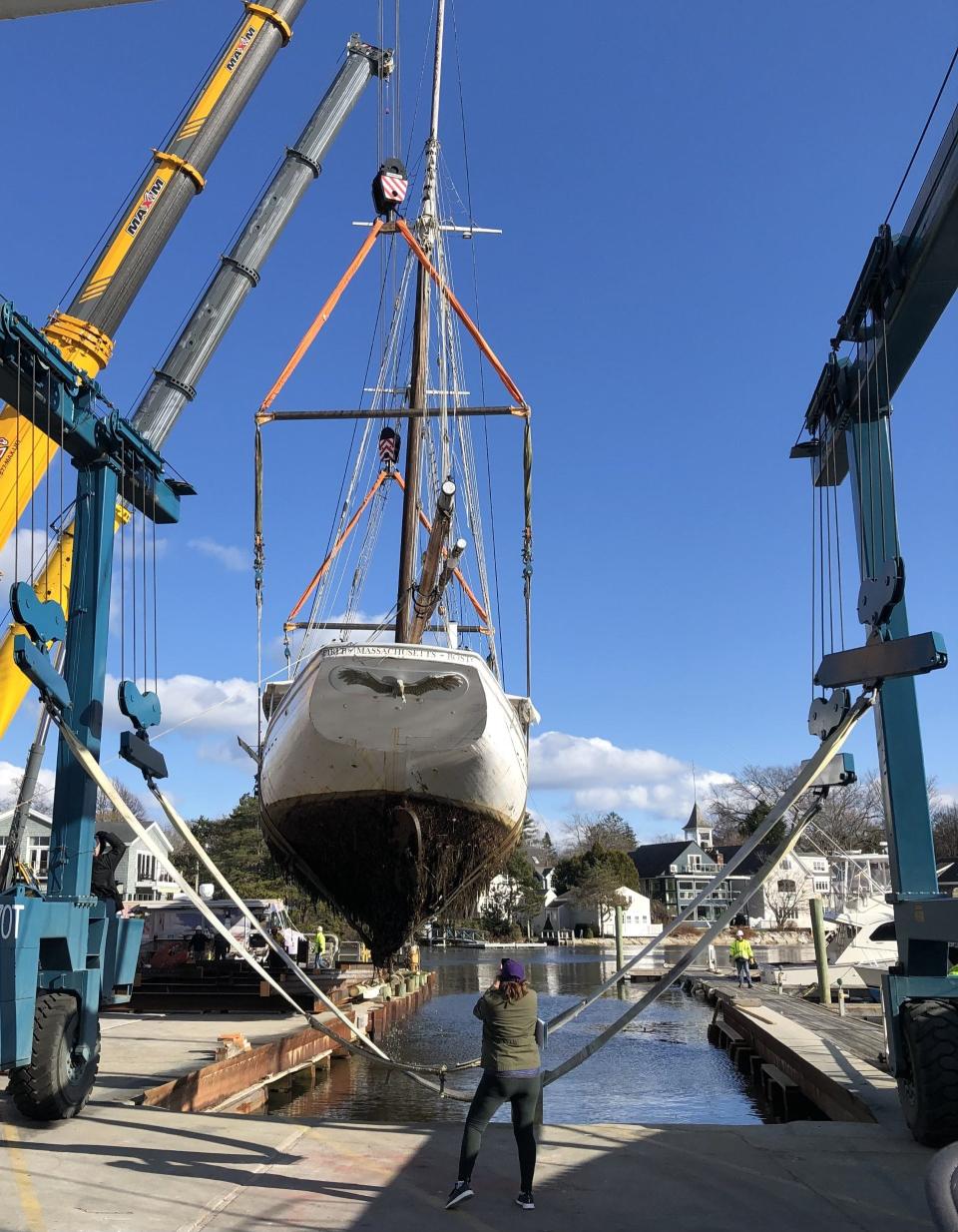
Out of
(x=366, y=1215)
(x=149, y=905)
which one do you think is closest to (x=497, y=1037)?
(x=366, y=1215)

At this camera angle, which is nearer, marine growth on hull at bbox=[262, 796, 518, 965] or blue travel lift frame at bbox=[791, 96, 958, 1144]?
blue travel lift frame at bbox=[791, 96, 958, 1144]

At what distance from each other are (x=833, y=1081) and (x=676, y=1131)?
10.8 feet

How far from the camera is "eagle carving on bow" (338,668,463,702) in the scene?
34.0 ft

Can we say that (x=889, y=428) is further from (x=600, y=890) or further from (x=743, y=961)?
(x=600, y=890)

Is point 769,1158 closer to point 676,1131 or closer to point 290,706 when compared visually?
point 676,1131

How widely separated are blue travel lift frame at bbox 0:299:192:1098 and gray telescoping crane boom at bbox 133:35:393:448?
7.58 m

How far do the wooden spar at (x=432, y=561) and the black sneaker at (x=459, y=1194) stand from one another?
8127 millimetres

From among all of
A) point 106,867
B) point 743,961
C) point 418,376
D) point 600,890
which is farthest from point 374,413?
point 600,890

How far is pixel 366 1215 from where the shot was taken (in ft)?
15.9

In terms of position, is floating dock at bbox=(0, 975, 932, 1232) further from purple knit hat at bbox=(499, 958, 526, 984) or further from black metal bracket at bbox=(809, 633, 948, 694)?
black metal bracket at bbox=(809, 633, 948, 694)

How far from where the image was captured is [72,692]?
8.04m

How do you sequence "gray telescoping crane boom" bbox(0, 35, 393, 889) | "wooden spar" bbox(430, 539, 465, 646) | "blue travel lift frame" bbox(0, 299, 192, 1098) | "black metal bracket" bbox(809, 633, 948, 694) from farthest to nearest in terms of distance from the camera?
"gray telescoping crane boom" bbox(0, 35, 393, 889) < "wooden spar" bbox(430, 539, 465, 646) < "blue travel lift frame" bbox(0, 299, 192, 1098) < "black metal bracket" bbox(809, 633, 948, 694)

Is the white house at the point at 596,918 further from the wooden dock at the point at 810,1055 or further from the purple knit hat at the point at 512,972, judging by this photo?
the purple knit hat at the point at 512,972

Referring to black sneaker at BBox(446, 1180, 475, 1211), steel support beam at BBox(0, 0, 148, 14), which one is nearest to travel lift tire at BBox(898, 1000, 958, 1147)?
black sneaker at BBox(446, 1180, 475, 1211)
